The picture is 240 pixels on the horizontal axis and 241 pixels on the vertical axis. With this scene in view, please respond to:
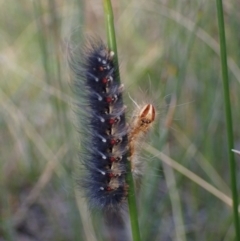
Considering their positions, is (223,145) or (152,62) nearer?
(223,145)

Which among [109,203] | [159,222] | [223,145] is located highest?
[223,145]

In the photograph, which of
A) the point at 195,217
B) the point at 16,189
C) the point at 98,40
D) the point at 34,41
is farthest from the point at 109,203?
the point at 34,41

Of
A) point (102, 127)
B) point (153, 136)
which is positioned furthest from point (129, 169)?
point (153, 136)

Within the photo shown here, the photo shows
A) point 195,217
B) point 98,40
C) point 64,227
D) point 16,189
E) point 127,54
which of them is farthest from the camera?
point 127,54

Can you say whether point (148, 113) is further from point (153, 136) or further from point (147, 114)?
point (153, 136)

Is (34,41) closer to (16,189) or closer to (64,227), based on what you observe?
(16,189)

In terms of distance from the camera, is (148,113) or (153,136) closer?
(148,113)

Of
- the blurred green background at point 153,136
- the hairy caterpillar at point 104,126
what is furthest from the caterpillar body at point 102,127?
the blurred green background at point 153,136

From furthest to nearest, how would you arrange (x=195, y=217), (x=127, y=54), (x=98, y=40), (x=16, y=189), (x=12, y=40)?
(x=12, y=40)
(x=127, y=54)
(x=16, y=189)
(x=195, y=217)
(x=98, y=40)

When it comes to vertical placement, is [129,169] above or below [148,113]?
below
